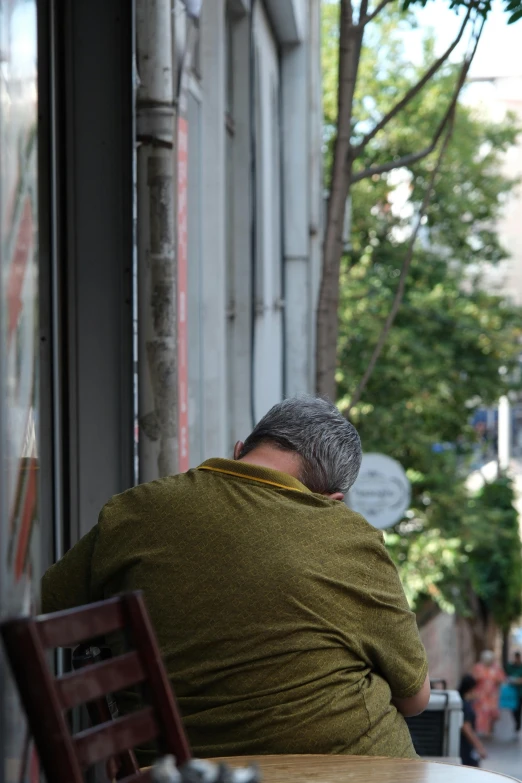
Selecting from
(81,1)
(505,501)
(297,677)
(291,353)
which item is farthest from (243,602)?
(505,501)

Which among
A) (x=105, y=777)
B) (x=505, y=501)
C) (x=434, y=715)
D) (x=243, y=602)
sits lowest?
(x=505, y=501)

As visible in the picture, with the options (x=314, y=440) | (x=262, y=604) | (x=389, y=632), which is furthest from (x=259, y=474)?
(x=389, y=632)

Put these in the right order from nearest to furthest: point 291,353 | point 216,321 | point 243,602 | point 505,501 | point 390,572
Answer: point 243,602, point 390,572, point 216,321, point 291,353, point 505,501

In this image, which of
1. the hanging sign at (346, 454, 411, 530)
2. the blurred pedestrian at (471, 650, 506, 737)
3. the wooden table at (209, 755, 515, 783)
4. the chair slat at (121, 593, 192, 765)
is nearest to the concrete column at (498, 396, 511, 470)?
the blurred pedestrian at (471, 650, 506, 737)

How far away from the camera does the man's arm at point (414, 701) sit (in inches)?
105

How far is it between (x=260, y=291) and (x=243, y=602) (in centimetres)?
724

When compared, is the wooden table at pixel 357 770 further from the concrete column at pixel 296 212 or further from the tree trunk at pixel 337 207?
the concrete column at pixel 296 212

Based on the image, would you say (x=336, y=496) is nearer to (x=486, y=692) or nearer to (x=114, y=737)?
(x=114, y=737)

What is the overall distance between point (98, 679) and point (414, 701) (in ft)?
3.54

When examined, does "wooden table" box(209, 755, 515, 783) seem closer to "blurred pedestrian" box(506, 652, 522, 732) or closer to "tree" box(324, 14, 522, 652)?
"tree" box(324, 14, 522, 652)

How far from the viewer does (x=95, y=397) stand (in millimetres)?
4438

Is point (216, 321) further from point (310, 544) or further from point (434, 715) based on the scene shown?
point (310, 544)

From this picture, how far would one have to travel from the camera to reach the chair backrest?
1.62 m

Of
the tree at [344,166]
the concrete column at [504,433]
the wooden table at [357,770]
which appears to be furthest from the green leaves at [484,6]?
the concrete column at [504,433]
